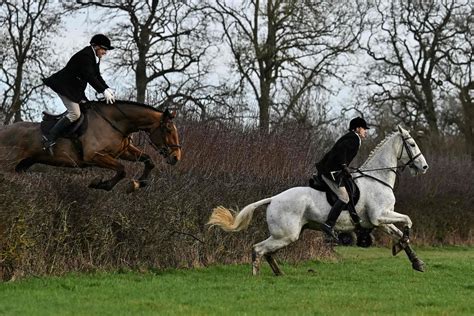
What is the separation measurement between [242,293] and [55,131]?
3.90 metres

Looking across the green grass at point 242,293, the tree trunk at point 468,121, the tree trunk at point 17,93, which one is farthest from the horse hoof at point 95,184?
the tree trunk at point 468,121

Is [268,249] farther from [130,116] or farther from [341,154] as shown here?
[130,116]

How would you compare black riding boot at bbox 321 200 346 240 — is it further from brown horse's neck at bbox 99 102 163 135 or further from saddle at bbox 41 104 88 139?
saddle at bbox 41 104 88 139

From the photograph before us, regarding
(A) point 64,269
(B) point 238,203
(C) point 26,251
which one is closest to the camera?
(C) point 26,251

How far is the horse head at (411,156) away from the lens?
14680 mm

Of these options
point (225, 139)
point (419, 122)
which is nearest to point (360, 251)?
point (225, 139)

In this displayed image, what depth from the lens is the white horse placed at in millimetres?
14383

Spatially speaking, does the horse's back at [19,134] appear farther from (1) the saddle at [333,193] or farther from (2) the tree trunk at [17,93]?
(2) the tree trunk at [17,93]

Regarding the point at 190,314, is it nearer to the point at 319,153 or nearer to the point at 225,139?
the point at 225,139

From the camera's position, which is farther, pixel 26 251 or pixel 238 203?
pixel 238 203

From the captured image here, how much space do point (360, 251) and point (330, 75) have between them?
535 inches

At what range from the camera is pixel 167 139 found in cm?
1330

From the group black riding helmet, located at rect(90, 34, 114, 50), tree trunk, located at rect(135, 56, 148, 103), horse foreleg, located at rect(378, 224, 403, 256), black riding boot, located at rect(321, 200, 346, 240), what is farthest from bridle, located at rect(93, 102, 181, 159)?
tree trunk, located at rect(135, 56, 148, 103)

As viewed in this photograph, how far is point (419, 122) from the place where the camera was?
4784 cm
